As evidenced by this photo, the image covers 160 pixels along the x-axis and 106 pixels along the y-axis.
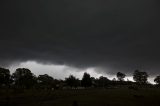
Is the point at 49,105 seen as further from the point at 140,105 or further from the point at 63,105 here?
the point at 140,105

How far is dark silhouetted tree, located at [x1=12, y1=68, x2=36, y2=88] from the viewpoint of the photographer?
146700mm

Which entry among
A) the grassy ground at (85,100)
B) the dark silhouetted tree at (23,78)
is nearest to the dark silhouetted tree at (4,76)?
the dark silhouetted tree at (23,78)

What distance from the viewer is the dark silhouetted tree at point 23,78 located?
14670cm

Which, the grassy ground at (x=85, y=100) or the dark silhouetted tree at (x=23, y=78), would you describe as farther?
the dark silhouetted tree at (x=23, y=78)

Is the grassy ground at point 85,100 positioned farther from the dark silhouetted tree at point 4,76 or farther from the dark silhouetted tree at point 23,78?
the dark silhouetted tree at point 4,76

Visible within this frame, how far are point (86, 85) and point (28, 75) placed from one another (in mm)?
45351

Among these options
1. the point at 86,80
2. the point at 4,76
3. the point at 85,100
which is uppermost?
the point at 4,76

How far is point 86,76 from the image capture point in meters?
151

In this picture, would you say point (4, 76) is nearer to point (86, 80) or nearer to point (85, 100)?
point (86, 80)

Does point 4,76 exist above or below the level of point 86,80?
above

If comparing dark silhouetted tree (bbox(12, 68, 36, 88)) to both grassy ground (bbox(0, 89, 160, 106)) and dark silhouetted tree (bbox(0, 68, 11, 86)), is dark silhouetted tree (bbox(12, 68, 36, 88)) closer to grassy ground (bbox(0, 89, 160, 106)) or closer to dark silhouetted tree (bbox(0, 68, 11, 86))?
dark silhouetted tree (bbox(0, 68, 11, 86))

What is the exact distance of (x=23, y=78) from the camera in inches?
6088

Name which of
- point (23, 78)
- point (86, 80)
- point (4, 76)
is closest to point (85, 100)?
point (86, 80)

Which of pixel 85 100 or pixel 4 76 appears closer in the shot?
pixel 85 100
